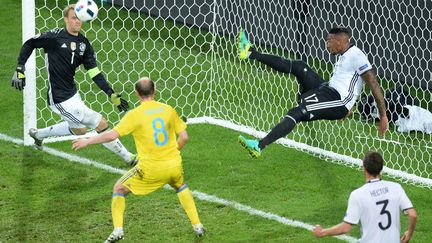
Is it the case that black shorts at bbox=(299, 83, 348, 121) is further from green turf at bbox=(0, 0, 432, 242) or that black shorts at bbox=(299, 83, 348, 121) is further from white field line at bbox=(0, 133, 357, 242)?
white field line at bbox=(0, 133, 357, 242)

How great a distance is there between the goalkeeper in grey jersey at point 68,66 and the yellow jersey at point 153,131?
2251mm

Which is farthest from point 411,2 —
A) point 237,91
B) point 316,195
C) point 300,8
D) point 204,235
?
point 204,235

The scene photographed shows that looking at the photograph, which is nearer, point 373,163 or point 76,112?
point 373,163

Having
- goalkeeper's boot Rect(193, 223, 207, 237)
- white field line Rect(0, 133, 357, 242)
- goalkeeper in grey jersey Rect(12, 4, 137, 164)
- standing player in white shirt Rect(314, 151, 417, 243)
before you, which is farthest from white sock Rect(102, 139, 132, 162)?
standing player in white shirt Rect(314, 151, 417, 243)

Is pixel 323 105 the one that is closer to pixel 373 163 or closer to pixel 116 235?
pixel 116 235

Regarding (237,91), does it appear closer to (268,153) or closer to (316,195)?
(268,153)

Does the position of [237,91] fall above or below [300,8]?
below

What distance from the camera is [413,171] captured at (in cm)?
1391

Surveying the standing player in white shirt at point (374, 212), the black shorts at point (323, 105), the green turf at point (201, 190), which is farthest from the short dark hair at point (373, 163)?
the black shorts at point (323, 105)

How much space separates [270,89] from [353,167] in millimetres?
2955

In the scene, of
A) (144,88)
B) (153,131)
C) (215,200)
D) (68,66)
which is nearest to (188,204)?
(153,131)

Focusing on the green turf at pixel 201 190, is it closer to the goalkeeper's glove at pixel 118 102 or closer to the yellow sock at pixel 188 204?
the yellow sock at pixel 188 204

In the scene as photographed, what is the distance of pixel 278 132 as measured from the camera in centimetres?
1261

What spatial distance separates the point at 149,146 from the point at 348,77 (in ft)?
10.2
